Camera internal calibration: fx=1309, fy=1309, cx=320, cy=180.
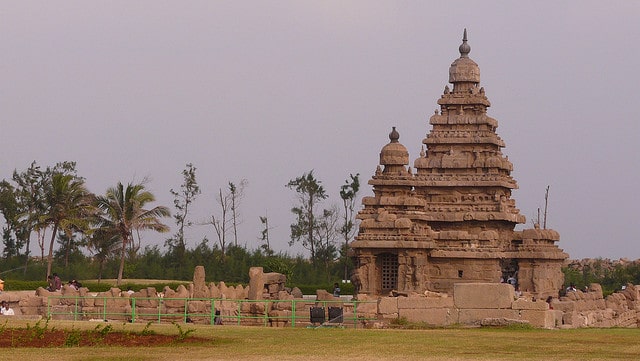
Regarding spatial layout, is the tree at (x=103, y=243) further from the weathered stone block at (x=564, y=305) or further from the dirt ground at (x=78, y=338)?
the dirt ground at (x=78, y=338)

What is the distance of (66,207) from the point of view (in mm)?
64062

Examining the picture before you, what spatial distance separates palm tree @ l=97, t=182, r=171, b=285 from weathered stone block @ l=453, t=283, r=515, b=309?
1278 inches

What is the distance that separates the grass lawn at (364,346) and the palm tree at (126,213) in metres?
33.1

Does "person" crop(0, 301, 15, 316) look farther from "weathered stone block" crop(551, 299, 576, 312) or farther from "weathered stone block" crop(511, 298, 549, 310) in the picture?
"weathered stone block" crop(551, 299, 576, 312)

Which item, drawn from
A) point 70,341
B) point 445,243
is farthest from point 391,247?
point 70,341

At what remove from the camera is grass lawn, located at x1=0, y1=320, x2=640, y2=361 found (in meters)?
23.7

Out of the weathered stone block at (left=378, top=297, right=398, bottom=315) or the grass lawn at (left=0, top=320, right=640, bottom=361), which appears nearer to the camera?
the grass lawn at (left=0, top=320, right=640, bottom=361)

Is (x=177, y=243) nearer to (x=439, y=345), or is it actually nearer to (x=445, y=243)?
(x=445, y=243)

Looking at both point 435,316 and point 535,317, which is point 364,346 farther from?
point 535,317

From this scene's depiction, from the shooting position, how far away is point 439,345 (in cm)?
2609

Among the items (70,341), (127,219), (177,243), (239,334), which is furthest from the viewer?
(177,243)

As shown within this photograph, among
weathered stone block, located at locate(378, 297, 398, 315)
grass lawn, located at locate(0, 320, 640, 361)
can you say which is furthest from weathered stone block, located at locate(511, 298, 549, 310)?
weathered stone block, located at locate(378, 297, 398, 315)

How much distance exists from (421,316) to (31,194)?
41.3 m

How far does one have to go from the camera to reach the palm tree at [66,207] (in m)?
63.8
